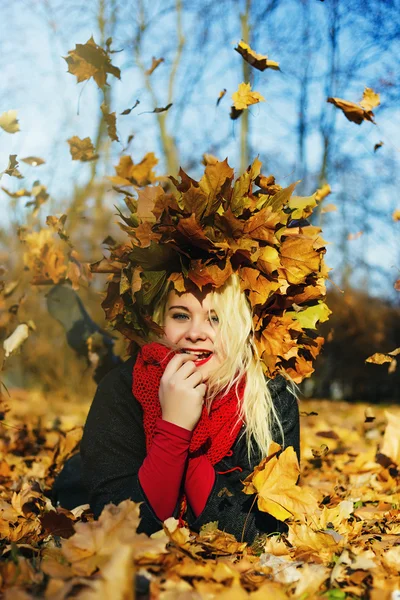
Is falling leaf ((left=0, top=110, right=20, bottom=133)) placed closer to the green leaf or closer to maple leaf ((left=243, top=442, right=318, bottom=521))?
the green leaf

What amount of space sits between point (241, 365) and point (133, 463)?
51 centimetres

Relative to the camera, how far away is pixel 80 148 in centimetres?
279

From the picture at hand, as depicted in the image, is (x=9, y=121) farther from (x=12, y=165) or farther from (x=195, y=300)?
(x=195, y=300)

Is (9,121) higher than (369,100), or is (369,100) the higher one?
(369,100)

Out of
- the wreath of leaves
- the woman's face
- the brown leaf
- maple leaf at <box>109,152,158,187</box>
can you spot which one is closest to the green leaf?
the wreath of leaves

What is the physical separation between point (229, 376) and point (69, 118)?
28.4 feet

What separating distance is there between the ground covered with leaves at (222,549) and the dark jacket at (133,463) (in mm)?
62

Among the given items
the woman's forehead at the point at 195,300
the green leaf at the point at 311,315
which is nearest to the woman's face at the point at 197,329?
the woman's forehead at the point at 195,300

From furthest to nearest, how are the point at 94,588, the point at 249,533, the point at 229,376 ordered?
the point at 229,376
the point at 249,533
the point at 94,588

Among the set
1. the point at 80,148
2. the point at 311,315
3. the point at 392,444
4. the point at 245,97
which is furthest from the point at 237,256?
the point at 392,444

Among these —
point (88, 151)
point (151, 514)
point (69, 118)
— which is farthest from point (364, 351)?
point (151, 514)

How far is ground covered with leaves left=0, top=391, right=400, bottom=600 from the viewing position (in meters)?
1.32

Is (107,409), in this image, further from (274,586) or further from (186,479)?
(274,586)

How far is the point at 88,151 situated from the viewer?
2.83 meters
